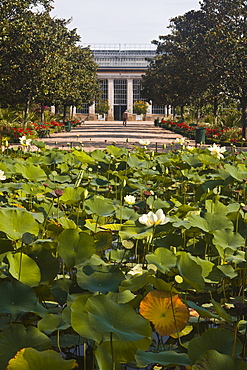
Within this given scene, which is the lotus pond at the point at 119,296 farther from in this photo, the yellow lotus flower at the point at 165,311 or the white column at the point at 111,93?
the white column at the point at 111,93

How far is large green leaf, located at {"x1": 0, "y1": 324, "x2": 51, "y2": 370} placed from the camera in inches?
61.4

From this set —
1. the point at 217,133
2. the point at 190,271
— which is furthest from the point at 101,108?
the point at 190,271

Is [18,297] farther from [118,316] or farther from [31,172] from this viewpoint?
[31,172]

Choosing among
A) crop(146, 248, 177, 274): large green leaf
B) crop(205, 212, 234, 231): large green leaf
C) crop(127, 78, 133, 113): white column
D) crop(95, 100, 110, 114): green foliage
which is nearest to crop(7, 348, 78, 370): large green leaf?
crop(146, 248, 177, 274): large green leaf

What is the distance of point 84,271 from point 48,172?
10.1ft

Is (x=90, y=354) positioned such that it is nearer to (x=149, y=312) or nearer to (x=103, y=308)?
(x=149, y=312)

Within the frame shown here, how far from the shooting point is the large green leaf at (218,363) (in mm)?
1327

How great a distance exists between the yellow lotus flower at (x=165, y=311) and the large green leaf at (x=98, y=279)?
7.9 inches

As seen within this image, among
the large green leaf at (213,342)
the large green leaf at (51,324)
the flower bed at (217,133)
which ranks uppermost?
the large green leaf at (213,342)

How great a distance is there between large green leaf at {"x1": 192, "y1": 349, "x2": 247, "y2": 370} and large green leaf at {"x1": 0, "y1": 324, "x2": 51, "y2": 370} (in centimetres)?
53

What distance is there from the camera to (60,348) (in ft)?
7.11

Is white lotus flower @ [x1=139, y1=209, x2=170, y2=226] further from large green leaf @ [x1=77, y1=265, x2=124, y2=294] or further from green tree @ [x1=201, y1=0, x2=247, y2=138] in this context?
green tree @ [x1=201, y1=0, x2=247, y2=138]

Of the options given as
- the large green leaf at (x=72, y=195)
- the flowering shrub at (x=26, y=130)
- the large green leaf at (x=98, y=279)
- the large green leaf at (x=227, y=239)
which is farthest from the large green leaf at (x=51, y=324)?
the flowering shrub at (x=26, y=130)

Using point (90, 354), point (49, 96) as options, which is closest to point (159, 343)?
point (90, 354)
